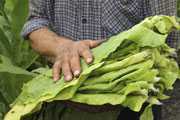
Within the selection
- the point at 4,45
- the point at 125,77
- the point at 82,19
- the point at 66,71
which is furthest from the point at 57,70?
the point at 4,45

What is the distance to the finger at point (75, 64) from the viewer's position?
1.20 metres

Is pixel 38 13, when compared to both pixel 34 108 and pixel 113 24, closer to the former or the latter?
pixel 113 24

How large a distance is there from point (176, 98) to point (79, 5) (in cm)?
134

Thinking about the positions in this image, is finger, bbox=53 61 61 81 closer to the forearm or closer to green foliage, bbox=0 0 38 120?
the forearm

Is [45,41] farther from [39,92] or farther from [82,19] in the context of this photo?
[39,92]

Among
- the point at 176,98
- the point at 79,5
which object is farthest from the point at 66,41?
the point at 176,98

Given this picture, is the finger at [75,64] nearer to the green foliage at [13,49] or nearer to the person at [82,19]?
the person at [82,19]

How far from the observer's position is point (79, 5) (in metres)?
1.56

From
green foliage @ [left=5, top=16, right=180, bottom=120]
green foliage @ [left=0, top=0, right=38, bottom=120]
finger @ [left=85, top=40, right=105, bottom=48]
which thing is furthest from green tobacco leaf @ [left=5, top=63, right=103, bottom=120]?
green foliage @ [left=0, top=0, right=38, bottom=120]

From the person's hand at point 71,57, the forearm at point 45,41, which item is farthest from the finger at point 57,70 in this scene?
the forearm at point 45,41

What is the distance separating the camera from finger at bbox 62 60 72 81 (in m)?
1.21

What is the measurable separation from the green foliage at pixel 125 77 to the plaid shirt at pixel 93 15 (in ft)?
1.04

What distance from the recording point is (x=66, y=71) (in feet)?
4.10

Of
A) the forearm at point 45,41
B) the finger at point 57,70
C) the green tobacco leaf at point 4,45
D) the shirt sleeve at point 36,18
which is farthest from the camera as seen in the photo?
the green tobacco leaf at point 4,45
